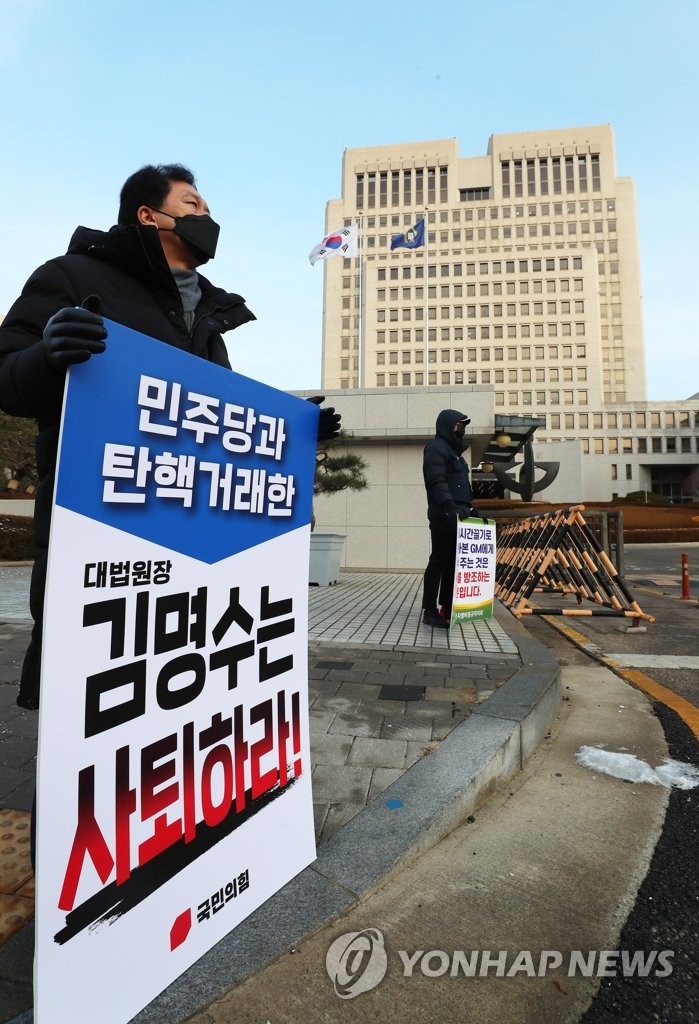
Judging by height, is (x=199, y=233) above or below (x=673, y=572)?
above

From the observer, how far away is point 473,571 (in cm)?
518

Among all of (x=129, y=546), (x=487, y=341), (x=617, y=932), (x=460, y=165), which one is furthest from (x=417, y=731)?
(x=460, y=165)

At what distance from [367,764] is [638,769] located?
4.09 feet

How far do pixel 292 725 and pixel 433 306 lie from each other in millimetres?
80272

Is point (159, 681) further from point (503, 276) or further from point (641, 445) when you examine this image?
point (503, 276)

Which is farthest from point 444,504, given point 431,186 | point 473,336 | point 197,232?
point 431,186

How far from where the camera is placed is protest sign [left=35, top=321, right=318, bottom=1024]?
0.97 meters

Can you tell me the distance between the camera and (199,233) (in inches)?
61.2

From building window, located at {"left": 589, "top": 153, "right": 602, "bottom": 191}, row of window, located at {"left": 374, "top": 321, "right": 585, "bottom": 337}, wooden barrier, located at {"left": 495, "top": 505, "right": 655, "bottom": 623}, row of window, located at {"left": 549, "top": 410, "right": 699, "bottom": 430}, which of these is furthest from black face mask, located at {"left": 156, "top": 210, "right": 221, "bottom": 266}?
building window, located at {"left": 589, "top": 153, "right": 602, "bottom": 191}

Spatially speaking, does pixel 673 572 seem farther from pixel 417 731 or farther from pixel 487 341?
pixel 487 341

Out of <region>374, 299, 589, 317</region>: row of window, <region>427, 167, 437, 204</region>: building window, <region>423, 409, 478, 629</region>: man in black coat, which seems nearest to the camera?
<region>423, 409, 478, 629</region>: man in black coat

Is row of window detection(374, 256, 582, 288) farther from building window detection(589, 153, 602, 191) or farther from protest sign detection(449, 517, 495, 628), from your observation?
protest sign detection(449, 517, 495, 628)

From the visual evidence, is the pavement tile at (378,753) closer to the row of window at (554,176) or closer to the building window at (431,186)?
the building window at (431,186)

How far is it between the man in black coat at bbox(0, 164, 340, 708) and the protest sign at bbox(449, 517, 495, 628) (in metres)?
3.53
